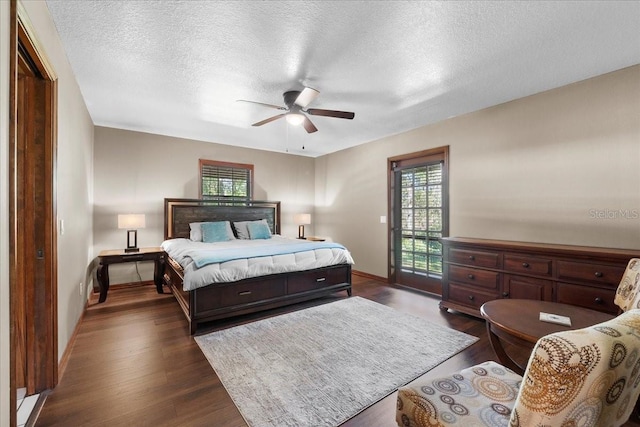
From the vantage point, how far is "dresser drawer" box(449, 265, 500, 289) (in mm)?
3121

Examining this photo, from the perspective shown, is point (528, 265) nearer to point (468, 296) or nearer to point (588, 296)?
point (588, 296)

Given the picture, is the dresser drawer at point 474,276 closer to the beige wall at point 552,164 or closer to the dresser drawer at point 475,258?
the dresser drawer at point 475,258

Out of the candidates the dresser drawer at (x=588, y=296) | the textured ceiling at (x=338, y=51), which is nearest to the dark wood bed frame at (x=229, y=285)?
the textured ceiling at (x=338, y=51)

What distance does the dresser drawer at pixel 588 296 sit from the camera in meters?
2.37

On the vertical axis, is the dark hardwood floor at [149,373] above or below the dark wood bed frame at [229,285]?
below

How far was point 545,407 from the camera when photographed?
73cm

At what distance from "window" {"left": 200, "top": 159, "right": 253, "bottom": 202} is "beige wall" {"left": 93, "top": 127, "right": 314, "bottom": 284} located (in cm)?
12

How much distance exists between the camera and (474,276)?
3.28 m

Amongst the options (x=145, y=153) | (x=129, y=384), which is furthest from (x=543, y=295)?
(x=145, y=153)

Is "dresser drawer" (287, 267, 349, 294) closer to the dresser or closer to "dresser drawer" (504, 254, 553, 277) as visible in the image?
the dresser

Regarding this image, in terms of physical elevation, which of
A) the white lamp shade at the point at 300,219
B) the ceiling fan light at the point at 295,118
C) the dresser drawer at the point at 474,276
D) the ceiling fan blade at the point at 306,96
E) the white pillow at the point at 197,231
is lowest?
the dresser drawer at the point at 474,276

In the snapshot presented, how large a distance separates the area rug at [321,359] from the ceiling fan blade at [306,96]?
7.94 feet

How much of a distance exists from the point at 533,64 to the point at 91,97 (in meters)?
4.76

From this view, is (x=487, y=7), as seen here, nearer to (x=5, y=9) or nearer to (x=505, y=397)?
(x=505, y=397)
